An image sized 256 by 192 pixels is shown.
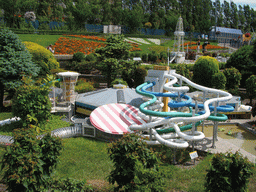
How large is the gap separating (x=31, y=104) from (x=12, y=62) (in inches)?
226

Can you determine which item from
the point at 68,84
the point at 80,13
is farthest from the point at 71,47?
the point at 68,84

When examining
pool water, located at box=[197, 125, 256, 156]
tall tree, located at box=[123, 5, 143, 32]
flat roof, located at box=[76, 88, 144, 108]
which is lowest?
pool water, located at box=[197, 125, 256, 156]

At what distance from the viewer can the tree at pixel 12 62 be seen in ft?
57.7

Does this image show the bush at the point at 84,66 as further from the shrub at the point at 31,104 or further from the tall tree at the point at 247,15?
the tall tree at the point at 247,15

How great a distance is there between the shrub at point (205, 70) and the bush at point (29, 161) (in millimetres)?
21970

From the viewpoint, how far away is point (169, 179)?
425 inches

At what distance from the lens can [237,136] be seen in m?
17.1

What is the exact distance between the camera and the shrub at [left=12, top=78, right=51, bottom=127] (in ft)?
45.3

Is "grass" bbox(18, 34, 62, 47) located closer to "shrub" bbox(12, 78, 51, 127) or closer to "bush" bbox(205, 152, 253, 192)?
"shrub" bbox(12, 78, 51, 127)

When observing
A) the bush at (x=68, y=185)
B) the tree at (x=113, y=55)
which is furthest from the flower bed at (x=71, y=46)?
the bush at (x=68, y=185)

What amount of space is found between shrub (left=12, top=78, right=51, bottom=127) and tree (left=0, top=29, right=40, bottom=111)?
3815mm

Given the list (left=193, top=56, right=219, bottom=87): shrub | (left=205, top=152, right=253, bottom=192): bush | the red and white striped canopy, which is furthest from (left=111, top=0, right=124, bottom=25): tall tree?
(left=205, top=152, right=253, bottom=192): bush

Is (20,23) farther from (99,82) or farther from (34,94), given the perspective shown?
(34,94)

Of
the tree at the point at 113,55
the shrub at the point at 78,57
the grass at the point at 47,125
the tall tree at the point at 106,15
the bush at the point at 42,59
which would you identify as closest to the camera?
the grass at the point at 47,125
